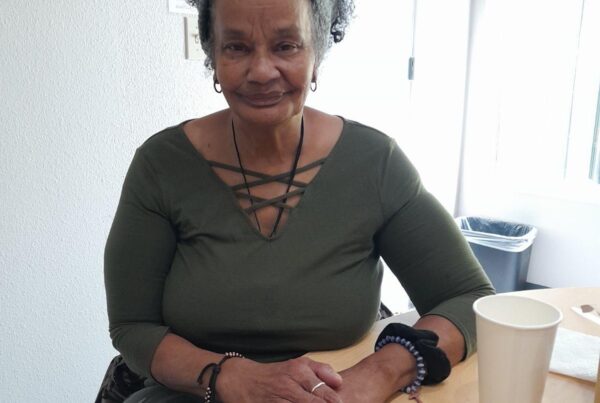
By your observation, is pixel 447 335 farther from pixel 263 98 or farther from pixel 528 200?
pixel 528 200

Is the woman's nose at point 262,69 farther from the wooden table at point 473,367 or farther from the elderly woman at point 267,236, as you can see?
the wooden table at point 473,367

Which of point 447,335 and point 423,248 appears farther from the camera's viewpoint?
point 423,248

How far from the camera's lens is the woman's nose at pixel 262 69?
0.99m

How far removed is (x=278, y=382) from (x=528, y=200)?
2340 millimetres

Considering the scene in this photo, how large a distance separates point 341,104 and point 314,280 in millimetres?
1521

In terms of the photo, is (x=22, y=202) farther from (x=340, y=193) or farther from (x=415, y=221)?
(x=415, y=221)

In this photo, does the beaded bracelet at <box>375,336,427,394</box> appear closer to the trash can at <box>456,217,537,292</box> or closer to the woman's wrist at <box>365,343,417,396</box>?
the woman's wrist at <box>365,343,417,396</box>

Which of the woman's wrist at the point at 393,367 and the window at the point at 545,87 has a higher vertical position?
the window at the point at 545,87

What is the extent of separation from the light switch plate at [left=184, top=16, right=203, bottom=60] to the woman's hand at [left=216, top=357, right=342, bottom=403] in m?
1.24

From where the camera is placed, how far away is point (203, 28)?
43.1 inches

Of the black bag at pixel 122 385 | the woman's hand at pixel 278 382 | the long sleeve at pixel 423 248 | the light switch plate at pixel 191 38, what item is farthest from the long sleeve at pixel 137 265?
the light switch plate at pixel 191 38

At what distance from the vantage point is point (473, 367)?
0.91m

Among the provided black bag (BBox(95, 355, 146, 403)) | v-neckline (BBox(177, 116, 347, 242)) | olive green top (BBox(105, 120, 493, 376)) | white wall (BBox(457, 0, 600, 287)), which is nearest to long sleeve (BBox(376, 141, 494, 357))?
olive green top (BBox(105, 120, 493, 376))

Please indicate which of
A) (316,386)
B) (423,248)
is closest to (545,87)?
(423,248)
